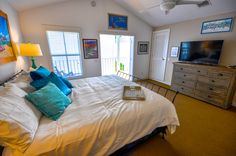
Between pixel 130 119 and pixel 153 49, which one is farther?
pixel 153 49

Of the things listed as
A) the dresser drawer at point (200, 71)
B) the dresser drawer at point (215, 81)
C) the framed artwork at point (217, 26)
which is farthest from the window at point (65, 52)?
the framed artwork at point (217, 26)

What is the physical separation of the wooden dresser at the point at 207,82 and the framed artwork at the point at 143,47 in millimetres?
1542

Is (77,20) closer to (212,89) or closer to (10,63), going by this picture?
(10,63)

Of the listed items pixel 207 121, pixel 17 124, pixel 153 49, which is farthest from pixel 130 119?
pixel 153 49

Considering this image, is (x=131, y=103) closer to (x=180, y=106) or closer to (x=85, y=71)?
(x=180, y=106)

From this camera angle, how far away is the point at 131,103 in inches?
57.7

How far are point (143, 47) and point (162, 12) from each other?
4.76 feet

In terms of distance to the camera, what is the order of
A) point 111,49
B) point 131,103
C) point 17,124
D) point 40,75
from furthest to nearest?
point 111,49
point 40,75
point 131,103
point 17,124

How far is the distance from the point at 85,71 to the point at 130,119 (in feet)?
9.13

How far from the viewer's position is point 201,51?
3078 mm

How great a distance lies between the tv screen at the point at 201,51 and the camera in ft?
9.18

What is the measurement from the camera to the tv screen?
280 cm

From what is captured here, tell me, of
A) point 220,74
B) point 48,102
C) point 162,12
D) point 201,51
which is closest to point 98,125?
point 48,102

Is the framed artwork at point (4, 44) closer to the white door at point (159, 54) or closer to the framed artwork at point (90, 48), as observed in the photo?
the framed artwork at point (90, 48)
